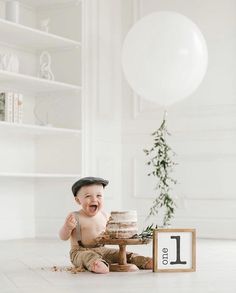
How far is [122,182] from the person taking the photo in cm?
527

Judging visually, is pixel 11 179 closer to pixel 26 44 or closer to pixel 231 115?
pixel 26 44

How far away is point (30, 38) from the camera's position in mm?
4672

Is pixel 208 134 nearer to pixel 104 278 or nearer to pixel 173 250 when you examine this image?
pixel 173 250

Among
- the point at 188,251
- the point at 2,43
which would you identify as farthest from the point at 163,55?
the point at 188,251

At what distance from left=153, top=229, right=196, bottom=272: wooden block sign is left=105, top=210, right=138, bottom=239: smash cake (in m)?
0.14

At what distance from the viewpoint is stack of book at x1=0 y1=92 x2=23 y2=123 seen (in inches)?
171

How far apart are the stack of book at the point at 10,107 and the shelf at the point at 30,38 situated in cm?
43

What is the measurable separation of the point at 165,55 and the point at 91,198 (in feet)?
4.71

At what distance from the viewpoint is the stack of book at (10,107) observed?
4355 mm

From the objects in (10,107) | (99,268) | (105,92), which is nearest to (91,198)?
(99,268)

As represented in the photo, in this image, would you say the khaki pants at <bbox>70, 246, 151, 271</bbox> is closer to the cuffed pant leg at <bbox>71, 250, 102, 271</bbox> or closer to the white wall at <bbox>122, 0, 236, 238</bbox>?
the cuffed pant leg at <bbox>71, 250, 102, 271</bbox>

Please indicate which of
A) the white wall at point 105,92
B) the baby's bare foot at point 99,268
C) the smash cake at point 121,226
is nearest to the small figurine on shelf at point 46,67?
the white wall at point 105,92

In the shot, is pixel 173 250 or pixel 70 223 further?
pixel 70 223

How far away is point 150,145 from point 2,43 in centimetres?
135
